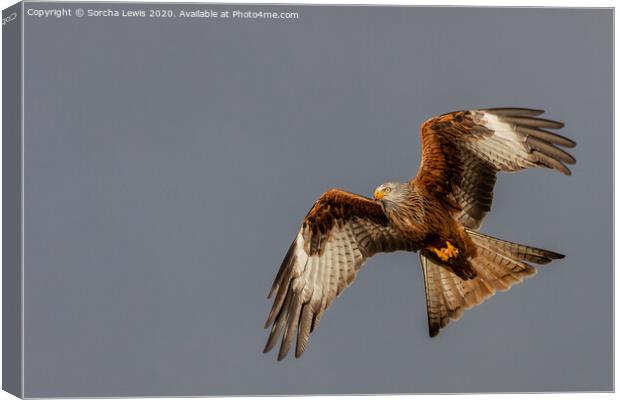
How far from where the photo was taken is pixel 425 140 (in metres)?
7.43

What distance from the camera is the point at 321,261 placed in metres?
7.72

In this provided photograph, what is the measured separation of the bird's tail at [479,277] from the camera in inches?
302

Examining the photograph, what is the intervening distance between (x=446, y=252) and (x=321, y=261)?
764 millimetres

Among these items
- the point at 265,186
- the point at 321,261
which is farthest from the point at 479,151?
the point at 265,186

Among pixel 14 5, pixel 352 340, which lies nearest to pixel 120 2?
pixel 14 5

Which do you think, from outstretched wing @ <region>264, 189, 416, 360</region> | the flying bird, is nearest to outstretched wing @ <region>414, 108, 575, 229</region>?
the flying bird

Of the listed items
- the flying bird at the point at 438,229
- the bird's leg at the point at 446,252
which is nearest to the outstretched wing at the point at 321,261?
the flying bird at the point at 438,229

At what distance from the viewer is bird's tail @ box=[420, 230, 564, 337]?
25.2ft

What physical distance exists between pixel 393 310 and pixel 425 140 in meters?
1.06

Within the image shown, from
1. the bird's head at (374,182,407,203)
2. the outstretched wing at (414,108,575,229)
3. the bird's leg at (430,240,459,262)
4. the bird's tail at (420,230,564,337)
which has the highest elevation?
the outstretched wing at (414,108,575,229)

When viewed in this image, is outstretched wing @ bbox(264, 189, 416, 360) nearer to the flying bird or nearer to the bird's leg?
the flying bird

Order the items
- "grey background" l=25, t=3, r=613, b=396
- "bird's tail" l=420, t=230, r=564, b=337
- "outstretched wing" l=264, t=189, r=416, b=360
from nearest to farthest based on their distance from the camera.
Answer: "grey background" l=25, t=3, r=613, b=396, "outstretched wing" l=264, t=189, r=416, b=360, "bird's tail" l=420, t=230, r=564, b=337

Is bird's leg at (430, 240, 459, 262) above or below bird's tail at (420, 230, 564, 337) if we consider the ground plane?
above

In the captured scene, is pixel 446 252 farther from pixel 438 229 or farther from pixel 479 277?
pixel 479 277
